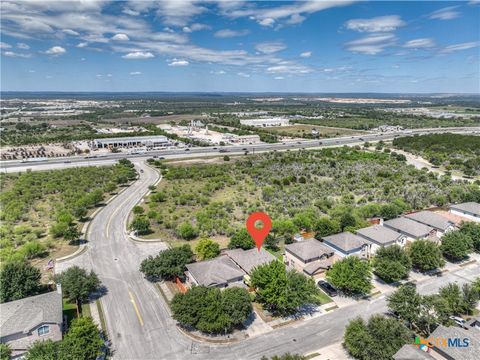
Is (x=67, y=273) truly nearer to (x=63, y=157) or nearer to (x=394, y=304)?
(x=394, y=304)

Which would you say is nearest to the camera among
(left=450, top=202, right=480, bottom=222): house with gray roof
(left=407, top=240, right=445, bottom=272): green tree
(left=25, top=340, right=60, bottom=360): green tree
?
(left=25, top=340, right=60, bottom=360): green tree

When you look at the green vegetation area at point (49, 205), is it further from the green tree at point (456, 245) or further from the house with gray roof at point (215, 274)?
the green tree at point (456, 245)

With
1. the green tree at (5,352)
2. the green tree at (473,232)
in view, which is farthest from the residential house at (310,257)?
the green tree at (5,352)

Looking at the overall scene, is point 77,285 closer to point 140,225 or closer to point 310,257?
point 140,225

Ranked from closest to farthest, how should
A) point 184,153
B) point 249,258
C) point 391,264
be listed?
1. point 391,264
2. point 249,258
3. point 184,153

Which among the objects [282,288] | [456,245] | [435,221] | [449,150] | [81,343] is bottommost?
[456,245]

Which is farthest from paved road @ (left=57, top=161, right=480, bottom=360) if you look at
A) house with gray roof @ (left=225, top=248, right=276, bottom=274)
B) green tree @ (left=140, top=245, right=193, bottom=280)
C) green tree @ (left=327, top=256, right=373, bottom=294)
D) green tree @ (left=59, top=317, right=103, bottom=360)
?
house with gray roof @ (left=225, top=248, right=276, bottom=274)

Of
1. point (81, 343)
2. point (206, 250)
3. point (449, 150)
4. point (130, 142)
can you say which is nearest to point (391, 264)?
point (206, 250)

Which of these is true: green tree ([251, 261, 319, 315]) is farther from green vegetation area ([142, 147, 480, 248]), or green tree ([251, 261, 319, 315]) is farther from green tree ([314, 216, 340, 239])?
green tree ([314, 216, 340, 239])
